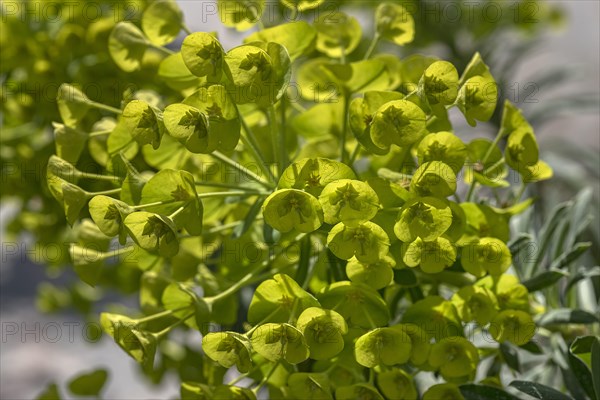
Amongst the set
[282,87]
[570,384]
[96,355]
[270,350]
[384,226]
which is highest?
[282,87]

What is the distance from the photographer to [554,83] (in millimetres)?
1800

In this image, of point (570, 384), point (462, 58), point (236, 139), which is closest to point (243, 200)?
point (236, 139)

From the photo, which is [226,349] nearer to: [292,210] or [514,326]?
[292,210]

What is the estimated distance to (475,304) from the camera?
0.83 meters

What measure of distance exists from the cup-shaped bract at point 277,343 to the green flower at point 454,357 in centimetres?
15

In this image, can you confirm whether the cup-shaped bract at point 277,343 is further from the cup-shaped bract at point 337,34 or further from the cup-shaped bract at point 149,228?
the cup-shaped bract at point 337,34

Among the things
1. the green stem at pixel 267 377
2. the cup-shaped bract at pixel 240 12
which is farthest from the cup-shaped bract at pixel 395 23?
the green stem at pixel 267 377

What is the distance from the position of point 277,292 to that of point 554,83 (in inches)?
49.2

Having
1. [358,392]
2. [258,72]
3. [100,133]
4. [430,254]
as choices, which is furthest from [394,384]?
[100,133]

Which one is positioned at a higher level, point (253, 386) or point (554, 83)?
point (554, 83)

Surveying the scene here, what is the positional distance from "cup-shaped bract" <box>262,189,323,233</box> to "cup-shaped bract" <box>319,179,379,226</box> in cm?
1

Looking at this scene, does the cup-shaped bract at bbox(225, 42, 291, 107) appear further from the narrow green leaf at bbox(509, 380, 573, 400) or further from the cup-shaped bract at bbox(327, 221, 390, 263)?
the narrow green leaf at bbox(509, 380, 573, 400)

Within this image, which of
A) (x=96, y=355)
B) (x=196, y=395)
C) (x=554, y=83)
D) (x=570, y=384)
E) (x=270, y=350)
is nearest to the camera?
(x=270, y=350)

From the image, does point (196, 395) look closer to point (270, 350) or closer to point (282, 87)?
point (270, 350)
